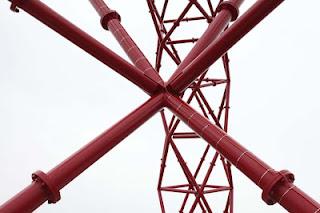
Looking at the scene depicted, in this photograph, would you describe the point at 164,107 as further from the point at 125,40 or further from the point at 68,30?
the point at 68,30

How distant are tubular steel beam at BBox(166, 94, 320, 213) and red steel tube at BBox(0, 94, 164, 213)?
5.26 ft

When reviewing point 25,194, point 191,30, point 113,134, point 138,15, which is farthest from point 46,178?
point 138,15

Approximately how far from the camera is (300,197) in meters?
8.28

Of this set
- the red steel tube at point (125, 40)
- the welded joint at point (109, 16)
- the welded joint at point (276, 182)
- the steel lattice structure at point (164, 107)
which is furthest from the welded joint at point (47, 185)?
the welded joint at point (109, 16)

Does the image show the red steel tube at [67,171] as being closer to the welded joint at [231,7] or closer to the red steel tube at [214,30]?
the red steel tube at [214,30]

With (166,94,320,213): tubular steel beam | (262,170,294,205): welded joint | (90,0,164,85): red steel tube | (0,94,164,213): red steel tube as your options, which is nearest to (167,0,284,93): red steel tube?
(166,94,320,213): tubular steel beam

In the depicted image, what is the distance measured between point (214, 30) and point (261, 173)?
5.24 meters

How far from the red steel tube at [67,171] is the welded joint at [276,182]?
11.9 ft

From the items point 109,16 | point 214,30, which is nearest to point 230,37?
point 214,30

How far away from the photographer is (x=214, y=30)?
13.1 m

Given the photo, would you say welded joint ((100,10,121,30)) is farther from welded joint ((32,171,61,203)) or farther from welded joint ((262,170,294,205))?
welded joint ((262,170,294,205))

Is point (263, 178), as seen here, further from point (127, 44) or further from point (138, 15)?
point (138, 15)

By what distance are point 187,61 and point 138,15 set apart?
1828 centimetres

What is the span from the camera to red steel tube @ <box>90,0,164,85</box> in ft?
42.7
